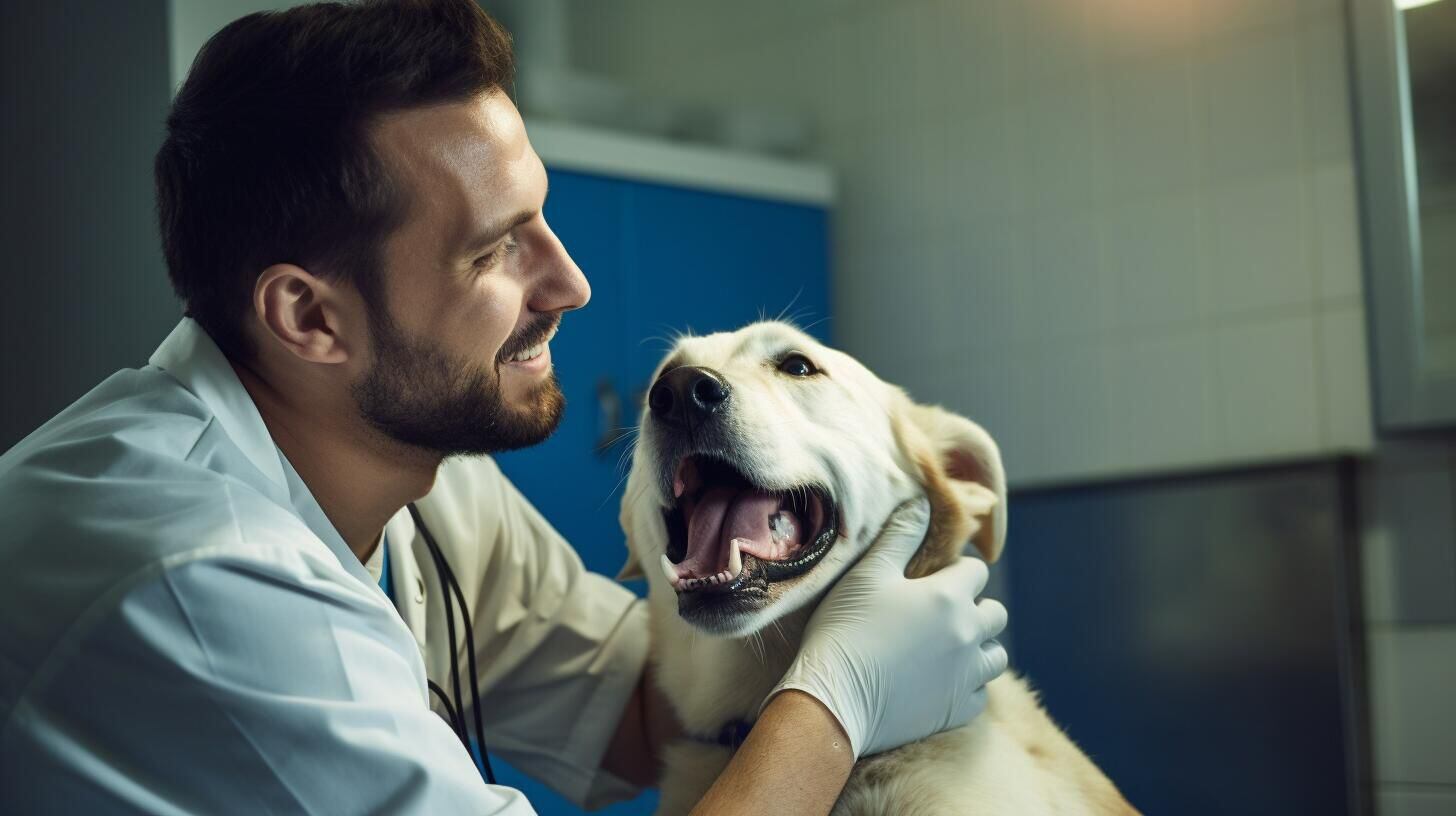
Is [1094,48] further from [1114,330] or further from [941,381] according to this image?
[941,381]

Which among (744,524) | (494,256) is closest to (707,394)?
(744,524)

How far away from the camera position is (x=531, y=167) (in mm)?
1202

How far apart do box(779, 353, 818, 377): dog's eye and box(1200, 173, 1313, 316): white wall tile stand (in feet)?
4.02

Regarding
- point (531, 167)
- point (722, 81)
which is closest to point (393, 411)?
point (531, 167)

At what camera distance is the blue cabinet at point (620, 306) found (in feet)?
7.69

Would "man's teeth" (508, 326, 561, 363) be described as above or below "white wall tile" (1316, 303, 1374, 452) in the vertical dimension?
above

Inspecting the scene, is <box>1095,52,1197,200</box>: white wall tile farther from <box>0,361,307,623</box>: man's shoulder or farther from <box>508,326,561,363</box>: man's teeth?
<box>0,361,307,623</box>: man's shoulder

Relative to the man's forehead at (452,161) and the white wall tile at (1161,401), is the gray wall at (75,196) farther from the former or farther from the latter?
the white wall tile at (1161,401)

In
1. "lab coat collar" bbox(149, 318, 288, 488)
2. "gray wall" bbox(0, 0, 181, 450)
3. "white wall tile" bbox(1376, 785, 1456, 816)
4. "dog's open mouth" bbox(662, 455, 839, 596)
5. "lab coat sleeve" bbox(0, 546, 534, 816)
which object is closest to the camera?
"lab coat sleeve" bbox(0, 546, 534, 816)

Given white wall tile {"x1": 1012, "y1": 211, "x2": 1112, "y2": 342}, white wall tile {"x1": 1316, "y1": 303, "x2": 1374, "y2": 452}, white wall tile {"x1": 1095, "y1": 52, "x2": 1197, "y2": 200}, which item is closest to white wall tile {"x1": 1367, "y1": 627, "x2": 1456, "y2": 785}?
white wall tile {"x1": 1316, "y1": 303, "x2": 1374, "y2": 452}

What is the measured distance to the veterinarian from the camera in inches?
34.3

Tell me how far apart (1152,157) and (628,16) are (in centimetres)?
134

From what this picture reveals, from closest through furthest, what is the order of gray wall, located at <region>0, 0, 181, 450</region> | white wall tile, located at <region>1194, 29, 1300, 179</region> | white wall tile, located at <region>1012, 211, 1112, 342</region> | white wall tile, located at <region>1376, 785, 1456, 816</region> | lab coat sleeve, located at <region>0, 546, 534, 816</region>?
lab coat sleeve, located at <region>0, 546, 534, 816</region>, gray wall, located at <region>0, 0, 181, 450</region>, white wall tile, located at <region>1376, 785, 1456, 816</region>, white wall tile, located at <region>1194, 29, 1300, 179</region>, white wall tile, located at <region>1012, 211, 1112, 342</region>

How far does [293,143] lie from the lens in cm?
114
